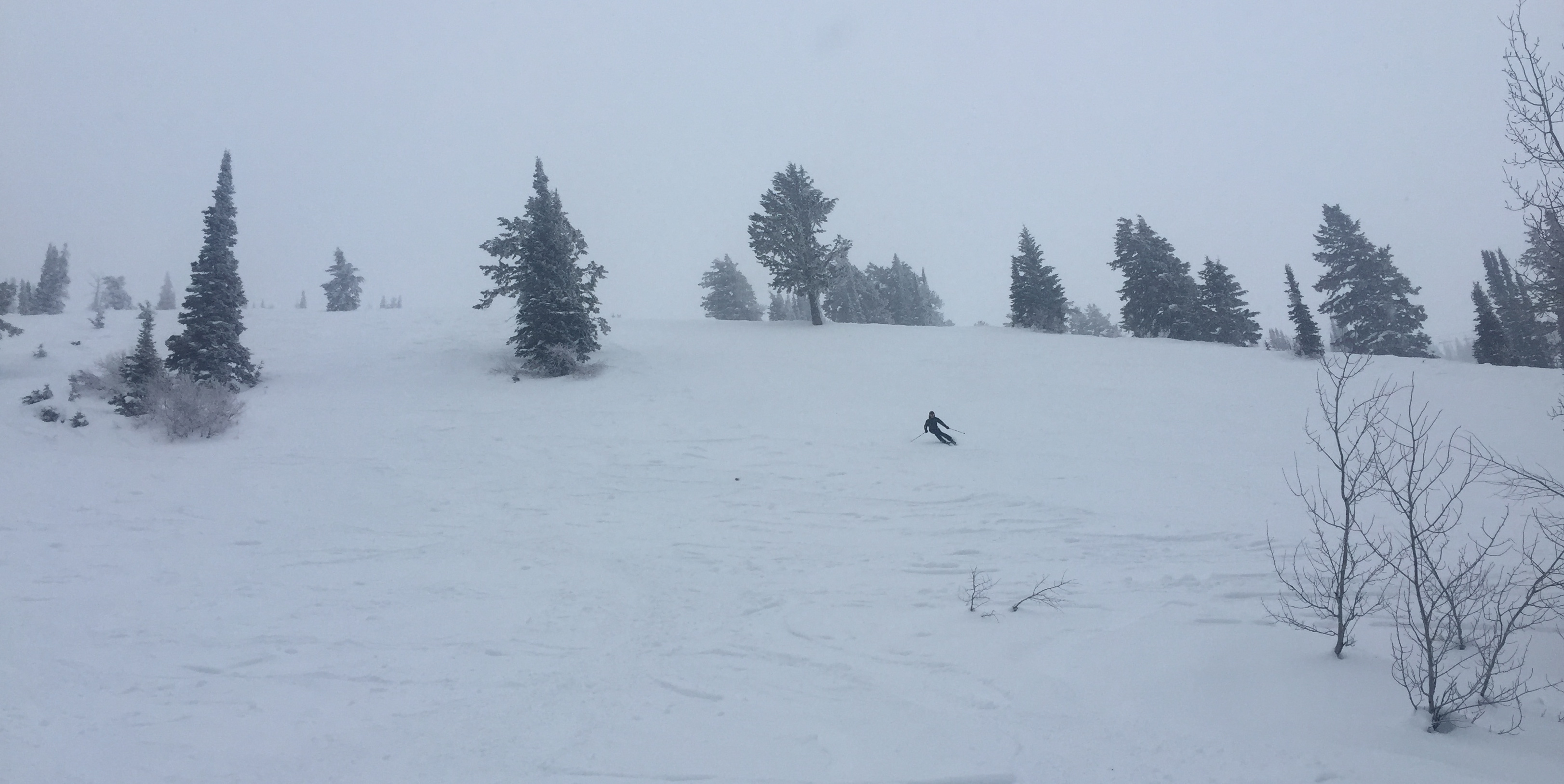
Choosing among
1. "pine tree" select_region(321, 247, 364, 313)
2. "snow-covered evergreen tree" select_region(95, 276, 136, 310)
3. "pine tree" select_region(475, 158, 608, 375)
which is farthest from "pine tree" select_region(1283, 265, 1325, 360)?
"snow-covered evergreen tree" select_region(95, 276, 136, 310)

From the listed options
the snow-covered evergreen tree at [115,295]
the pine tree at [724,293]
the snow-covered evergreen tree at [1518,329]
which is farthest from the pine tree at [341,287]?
the snow-covered evergreen tree at [1518,329]

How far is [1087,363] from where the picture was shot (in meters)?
27.8

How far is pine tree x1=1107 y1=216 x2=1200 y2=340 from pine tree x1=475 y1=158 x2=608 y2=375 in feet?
107

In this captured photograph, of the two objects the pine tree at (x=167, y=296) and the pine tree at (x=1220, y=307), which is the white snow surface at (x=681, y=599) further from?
the pine tree at (x=167, y=296)

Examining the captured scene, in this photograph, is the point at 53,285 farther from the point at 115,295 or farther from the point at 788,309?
the point at 788,309

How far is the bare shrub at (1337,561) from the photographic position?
618 centimetres

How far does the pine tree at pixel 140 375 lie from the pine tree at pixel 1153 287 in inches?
1758

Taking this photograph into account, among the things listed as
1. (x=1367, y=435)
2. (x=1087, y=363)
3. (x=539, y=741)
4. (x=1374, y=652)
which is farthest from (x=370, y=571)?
(x=1087, y=363)

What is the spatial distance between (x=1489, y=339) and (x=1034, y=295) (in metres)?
20.5

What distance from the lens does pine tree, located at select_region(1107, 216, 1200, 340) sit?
39562 mm

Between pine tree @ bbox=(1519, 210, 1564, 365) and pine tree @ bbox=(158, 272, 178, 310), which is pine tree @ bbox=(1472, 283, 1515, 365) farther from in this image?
pine tree @ bbox=(158, 272, 178, 310)

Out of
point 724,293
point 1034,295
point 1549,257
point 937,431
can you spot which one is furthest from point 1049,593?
point 724,293

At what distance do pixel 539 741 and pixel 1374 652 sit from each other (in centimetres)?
846

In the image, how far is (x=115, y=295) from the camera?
167 feet
